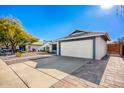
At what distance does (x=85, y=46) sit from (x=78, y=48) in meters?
1.00

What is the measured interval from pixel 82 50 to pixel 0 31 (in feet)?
45.7

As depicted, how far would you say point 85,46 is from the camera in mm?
9742

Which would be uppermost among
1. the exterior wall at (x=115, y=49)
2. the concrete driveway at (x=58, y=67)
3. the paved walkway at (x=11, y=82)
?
the exterior wall at (x=115, y=49)

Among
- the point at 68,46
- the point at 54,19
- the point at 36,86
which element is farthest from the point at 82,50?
the point at 36,86

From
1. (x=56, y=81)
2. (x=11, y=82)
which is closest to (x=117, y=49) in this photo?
(x=56, y=81)

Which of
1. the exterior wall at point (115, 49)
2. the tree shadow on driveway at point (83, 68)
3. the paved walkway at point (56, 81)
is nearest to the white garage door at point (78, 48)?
the tree shadow on driveway at point (83, 68)

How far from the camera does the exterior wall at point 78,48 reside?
935cm

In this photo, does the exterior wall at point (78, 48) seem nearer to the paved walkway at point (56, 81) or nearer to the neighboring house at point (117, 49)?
the paved walkway at point (56, 81)

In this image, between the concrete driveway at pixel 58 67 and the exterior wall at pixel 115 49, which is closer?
the concrete driveway at pixel 58 67

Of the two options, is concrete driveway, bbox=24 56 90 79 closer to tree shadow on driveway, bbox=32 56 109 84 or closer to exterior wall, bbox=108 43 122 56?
tree shadow on driveway, bbox=32 56 109 84
